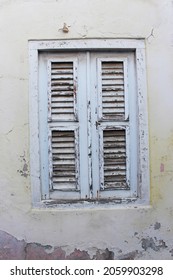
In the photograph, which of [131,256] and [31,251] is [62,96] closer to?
[31,251]

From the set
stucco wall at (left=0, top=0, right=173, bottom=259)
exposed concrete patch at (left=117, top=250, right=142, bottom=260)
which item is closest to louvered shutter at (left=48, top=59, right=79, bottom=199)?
stucco wall at (left=0, top=0, right=173, bottom=259)

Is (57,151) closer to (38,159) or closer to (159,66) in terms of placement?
(38,159)

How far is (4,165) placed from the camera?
4.43 m

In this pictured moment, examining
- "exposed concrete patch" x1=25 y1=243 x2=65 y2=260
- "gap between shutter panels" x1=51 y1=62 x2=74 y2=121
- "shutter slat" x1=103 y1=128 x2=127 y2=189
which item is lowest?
"exposed concrete patch" x1=25 y1=243 x2=65 y2=260

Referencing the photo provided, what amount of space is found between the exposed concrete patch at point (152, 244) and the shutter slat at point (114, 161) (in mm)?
565

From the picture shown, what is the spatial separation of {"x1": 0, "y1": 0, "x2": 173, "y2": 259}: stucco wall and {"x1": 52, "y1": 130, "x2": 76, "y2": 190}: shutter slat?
10.4 inches

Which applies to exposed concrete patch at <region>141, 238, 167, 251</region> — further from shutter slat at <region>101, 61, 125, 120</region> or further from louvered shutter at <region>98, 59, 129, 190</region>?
shutter slat at <region>101, 61, 125, 120</region>

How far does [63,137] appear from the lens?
4508 mm

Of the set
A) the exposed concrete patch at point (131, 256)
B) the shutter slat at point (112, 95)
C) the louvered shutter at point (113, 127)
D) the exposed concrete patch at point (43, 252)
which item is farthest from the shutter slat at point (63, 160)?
the exposed concrete patch at point (131, 256)

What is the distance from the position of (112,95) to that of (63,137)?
25.0 inches

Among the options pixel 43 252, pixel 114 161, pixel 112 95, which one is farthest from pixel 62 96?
pixel 43 252

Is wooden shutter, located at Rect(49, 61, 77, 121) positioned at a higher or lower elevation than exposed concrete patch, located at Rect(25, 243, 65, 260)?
higher

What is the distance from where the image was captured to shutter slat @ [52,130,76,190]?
450 centimetres
